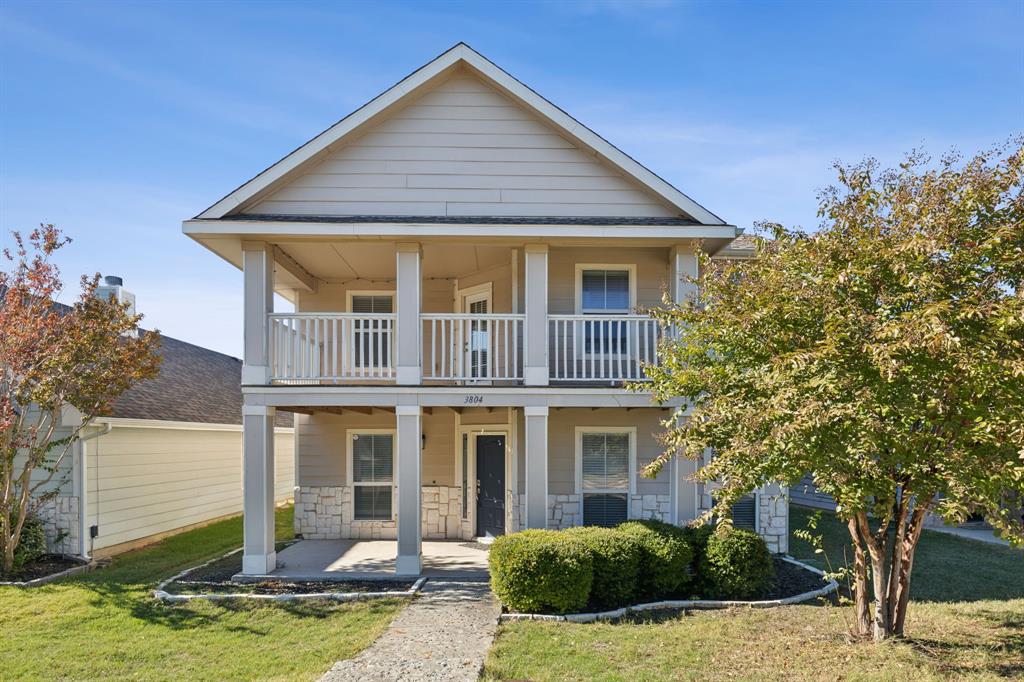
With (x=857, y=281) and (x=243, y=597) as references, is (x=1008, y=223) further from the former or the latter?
(x=243, y=597)

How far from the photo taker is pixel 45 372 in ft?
34.3

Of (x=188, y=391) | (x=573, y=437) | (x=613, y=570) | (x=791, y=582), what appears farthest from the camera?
(x=188, y=391)

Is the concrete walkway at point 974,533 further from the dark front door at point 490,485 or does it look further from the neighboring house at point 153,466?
the neighboring house at point 153,466

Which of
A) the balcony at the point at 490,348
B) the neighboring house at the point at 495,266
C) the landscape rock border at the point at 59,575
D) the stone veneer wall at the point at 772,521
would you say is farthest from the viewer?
the stone veneer wall at the point at 772,521

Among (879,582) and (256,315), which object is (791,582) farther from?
(256,315)

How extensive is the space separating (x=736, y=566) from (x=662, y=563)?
1.05m

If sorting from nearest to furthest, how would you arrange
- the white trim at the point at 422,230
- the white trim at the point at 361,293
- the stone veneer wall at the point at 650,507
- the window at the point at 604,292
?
the white trim at the point at 422,230
the stone veneer wall at the point at 650,507
the window at the point at 604,292
the white trim at the point at 361,293

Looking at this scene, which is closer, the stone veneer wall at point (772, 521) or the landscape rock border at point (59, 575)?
the landscape rock border at point (59, 575)

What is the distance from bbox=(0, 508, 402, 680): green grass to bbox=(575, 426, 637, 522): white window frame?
4.30 meters

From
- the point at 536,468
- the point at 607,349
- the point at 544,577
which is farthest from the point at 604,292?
the point at 544,577

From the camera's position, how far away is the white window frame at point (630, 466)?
38.7 feet

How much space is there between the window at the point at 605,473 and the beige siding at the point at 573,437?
14 cm

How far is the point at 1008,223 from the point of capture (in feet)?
19.6

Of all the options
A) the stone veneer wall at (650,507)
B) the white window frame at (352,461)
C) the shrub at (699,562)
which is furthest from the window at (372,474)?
the shrub at (699,562)
